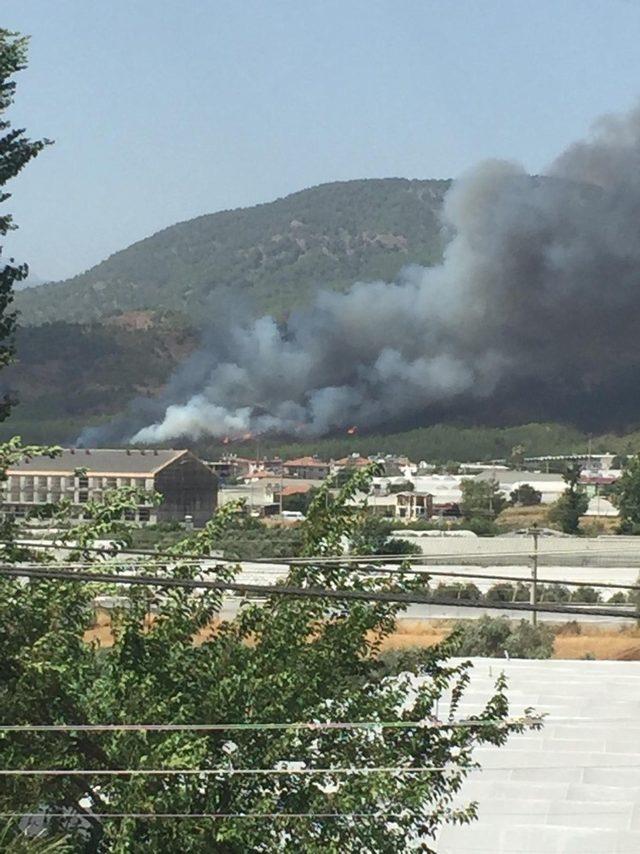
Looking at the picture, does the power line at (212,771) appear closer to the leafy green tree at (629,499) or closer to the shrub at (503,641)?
the shrub at (503,641)

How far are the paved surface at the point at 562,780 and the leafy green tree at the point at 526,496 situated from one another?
165 ft

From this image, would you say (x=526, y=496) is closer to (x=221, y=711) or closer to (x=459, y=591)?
(x=459, y=591)

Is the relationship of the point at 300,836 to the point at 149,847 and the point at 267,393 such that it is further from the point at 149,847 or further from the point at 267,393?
the point at 267,393

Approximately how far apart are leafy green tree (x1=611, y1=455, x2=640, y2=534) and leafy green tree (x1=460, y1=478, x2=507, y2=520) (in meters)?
4.55

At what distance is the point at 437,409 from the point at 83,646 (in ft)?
256

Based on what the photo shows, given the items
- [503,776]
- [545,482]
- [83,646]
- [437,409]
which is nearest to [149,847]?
[83,646]

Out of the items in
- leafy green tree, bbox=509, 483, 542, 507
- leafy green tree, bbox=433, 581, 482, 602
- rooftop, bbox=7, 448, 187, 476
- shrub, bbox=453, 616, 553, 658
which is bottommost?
leafy green tree, bbox=433, 581, 482, 602

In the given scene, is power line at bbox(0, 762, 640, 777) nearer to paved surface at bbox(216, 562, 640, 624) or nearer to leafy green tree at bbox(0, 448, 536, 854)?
leafy green tree at bbox(0, 448, 536, 854)

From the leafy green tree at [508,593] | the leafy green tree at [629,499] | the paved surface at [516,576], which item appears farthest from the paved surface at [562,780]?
the leafy green tree at [629,499]

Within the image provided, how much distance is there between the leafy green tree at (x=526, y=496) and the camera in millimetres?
Result: 69938

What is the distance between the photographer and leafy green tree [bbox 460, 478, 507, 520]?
2653 inches

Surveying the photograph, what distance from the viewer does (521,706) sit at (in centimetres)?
1853

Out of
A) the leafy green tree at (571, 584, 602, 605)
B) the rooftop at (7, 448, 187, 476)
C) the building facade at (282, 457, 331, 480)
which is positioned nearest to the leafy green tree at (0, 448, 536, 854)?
the leafy green tree at (571, 584, 602, 605)

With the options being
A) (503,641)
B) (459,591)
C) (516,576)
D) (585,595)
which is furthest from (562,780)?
(585,595)
